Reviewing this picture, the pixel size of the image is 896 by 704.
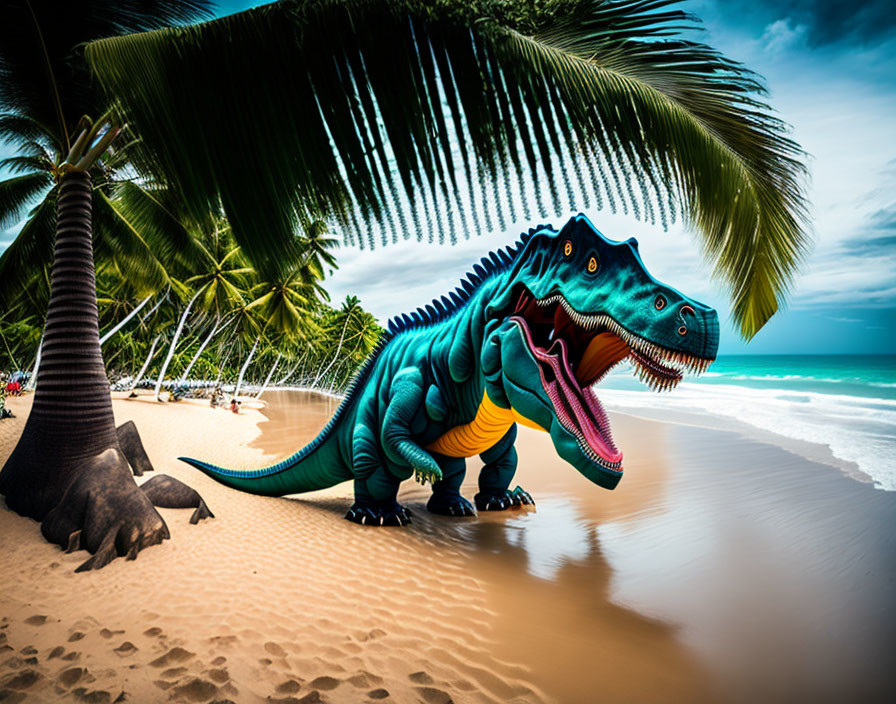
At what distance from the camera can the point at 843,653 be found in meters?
2.74

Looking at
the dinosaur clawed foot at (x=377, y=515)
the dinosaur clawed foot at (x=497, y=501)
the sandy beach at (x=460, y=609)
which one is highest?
the sandy beach at (x=460, y=609)

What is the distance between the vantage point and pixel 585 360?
3436mm

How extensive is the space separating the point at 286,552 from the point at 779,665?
126 inches

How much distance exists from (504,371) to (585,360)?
22.7 inches

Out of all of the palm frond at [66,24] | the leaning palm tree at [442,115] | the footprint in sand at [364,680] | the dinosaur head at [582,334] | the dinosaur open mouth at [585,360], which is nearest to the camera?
the leaning palm tree at [442,115]

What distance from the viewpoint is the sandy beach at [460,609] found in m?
2.23

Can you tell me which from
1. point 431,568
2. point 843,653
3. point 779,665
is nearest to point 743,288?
point 779,665

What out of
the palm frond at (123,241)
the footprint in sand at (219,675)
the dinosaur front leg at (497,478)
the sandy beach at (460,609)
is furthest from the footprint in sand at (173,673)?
the palm frond at (123,241)

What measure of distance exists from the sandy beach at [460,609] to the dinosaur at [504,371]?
43 cm

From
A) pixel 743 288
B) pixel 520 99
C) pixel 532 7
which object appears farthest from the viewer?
pixel 743 288

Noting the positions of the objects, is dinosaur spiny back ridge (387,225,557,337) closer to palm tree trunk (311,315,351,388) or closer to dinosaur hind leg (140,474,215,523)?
dinosaur hind leg (140,474,215,523)

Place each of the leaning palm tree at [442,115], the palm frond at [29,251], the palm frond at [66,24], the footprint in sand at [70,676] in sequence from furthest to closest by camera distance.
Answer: the palm frond at [29,251] → the palm frond at [66,24] → the footprint in sand at [70,676] → the leaning palm tree at [442,115]

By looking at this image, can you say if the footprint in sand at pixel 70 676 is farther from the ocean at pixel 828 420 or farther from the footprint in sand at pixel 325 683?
the ocean at pixel 828 420

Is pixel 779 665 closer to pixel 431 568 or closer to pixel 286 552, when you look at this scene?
pixel 431 568
